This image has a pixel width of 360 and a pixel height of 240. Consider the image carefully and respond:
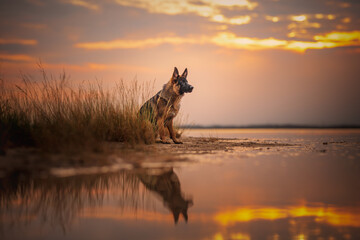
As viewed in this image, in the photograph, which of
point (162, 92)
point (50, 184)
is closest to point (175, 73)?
point (162, 92)

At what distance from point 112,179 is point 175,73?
6491 millimetres

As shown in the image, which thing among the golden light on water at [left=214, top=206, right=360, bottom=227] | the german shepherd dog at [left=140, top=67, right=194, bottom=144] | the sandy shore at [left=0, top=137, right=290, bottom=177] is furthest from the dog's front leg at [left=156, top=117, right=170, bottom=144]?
the golden light on water at [left=214, top=206, right=360, bottom=227]

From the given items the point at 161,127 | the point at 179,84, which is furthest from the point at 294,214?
the point at 179,84

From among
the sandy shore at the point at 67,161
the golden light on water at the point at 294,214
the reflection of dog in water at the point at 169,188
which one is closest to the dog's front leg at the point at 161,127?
the sandy shore at the point at 67,161

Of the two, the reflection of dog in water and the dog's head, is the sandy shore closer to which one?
the reflection of dog in water

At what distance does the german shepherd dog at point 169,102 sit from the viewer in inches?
405

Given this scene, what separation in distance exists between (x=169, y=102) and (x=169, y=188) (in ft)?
21.1

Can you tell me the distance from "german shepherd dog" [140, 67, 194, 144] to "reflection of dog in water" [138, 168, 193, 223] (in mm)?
4886

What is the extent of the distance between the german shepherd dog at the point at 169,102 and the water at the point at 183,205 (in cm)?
469

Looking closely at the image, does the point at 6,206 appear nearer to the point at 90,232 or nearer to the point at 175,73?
the point at 90,232

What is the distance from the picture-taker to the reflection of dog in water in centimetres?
338

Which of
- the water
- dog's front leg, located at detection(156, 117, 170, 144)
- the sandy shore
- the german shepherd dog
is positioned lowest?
the water

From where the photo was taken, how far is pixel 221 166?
603 centimetres

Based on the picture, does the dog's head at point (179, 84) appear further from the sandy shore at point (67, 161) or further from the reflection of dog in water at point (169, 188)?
the reflection of dog in water at point (169, 188)
